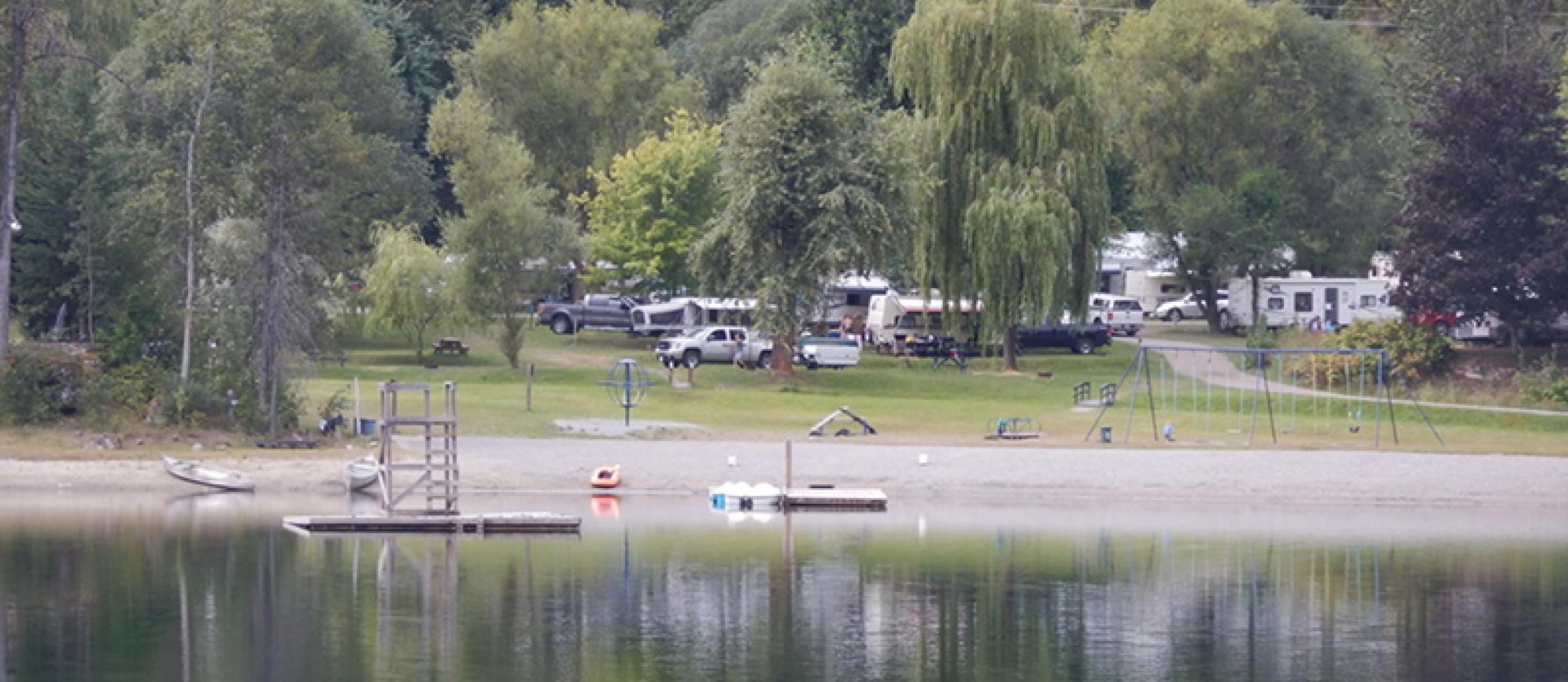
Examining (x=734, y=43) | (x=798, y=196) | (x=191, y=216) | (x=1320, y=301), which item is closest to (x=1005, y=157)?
(x=798, y=196)

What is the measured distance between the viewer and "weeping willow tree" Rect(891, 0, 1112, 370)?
6769 centimetres

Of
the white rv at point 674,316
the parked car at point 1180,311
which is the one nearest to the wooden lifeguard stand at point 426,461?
the white rv at point 674,316

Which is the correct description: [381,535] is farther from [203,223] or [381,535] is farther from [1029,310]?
[1029,310]

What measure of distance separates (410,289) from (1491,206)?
35572 millimetres

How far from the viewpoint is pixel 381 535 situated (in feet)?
130

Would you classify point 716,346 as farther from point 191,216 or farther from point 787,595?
point 787,595

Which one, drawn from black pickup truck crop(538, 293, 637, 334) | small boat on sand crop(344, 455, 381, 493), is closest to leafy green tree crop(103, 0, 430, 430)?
small boat on sand crop(344, 455, 381, 493)

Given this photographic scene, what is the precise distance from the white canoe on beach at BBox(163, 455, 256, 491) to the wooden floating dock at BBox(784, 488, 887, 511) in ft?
39.9

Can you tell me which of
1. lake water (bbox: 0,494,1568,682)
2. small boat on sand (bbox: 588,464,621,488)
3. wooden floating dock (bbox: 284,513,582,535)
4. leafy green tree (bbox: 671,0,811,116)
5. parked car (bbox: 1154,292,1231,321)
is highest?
leafy green tree (bbox: 671,0,811,116)

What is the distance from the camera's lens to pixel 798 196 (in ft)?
211

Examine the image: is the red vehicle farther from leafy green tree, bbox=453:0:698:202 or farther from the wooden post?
leafy green tree, bbox=453:0:698:202

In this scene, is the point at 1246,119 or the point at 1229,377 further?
the point at 1246,119

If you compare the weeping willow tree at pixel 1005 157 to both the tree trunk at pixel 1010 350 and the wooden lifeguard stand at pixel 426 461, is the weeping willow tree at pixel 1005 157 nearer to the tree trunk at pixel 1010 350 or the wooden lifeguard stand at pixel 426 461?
the tree trunk at pixel 1010 350

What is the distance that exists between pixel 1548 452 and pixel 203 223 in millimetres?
34046
